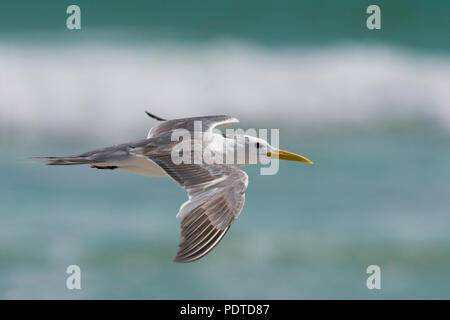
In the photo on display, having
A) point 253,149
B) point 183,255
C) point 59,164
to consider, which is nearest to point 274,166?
point 253,149

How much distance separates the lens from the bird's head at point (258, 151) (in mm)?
11211

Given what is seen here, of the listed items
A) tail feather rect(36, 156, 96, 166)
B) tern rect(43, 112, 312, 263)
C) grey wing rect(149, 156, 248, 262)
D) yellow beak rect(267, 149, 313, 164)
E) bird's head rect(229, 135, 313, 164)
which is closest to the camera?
grey wing rect(149, 156, 248, 262)

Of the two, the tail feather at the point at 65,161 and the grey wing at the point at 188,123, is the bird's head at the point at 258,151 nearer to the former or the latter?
the grey wing at the point at 188,123

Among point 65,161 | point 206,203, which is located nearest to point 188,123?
point 65,161

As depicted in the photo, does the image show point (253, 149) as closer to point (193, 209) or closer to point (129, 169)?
point (129, 169)

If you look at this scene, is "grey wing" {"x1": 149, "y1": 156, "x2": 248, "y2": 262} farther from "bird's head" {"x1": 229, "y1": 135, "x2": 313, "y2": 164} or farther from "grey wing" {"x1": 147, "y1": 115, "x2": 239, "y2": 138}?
"grey wing" {"x1": 147, "y1": 115, "x2": 239, "y2": 138}

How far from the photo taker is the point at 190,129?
11.4m

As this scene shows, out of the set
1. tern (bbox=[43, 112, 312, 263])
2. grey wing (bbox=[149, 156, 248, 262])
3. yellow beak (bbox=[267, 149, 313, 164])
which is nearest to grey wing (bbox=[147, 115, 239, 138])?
tern (bbox=[43, 112, 312, 263])

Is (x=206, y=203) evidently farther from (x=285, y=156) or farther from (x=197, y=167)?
(x=285, y=156)

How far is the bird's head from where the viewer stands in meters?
11.2

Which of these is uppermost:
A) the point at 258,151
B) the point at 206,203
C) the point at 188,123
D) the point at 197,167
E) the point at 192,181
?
the point at 188,123

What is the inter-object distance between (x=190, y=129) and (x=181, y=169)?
203 centimetres

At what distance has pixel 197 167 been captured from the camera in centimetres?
939

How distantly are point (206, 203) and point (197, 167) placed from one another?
0.72m
